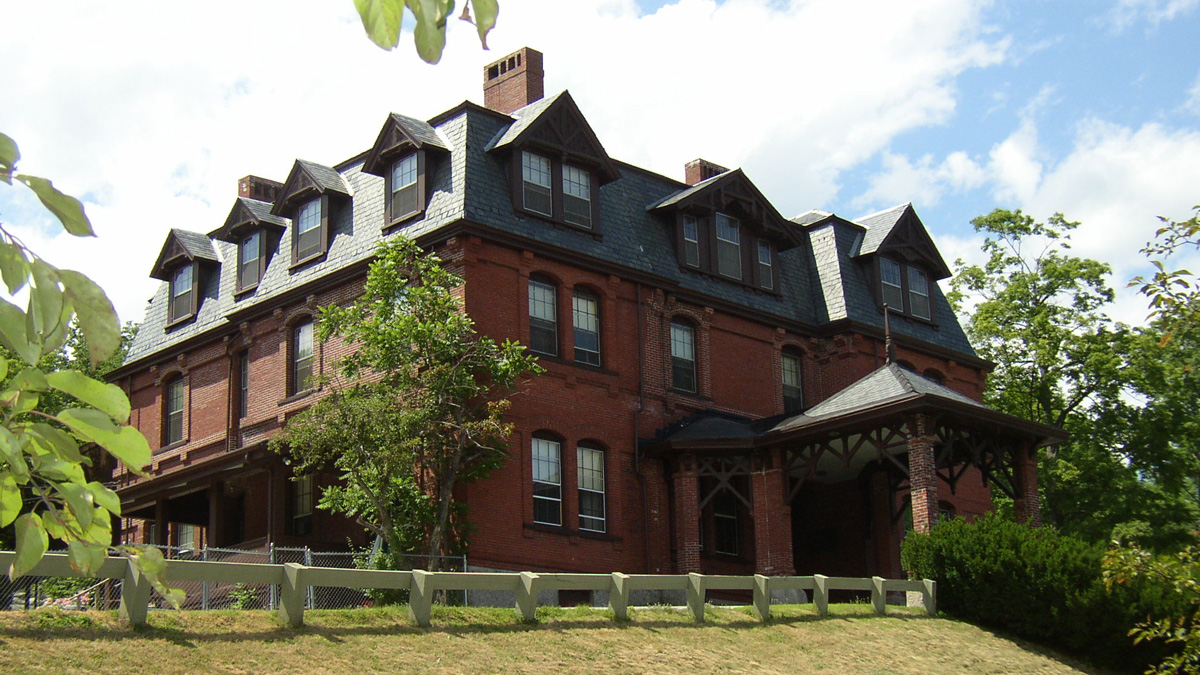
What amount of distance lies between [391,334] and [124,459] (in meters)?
23.0

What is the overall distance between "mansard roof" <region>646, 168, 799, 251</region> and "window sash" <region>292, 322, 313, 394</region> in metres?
8.67

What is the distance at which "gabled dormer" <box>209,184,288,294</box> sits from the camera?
114 feet

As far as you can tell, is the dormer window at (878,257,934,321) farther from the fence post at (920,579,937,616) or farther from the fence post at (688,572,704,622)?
the fence post at (688,572,704,622)

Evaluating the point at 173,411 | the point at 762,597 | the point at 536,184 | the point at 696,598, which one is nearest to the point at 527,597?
the point at 696,598

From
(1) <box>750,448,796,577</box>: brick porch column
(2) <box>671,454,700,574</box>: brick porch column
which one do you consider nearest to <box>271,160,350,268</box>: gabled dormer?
(2) <box>671,454,700,574</box>: brick porch column

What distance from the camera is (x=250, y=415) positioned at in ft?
111

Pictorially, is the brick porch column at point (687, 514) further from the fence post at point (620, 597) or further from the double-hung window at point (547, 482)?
the fence post at point (620, 597)

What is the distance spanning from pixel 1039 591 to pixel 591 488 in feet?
32.4

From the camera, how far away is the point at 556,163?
3159 centimetres

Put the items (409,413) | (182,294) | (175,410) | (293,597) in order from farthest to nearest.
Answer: (182,294) → (175,410) → (409,413) → (293,597)

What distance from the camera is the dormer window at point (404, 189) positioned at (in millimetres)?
30844

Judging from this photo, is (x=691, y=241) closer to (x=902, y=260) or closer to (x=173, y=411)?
(x=902, y=260)

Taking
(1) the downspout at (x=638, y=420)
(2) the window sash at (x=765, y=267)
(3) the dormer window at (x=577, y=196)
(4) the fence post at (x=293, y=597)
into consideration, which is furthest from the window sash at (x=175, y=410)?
(4) the fence post at (x=293, y=597)

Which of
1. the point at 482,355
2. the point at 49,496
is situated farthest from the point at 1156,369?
the point at 49,496
